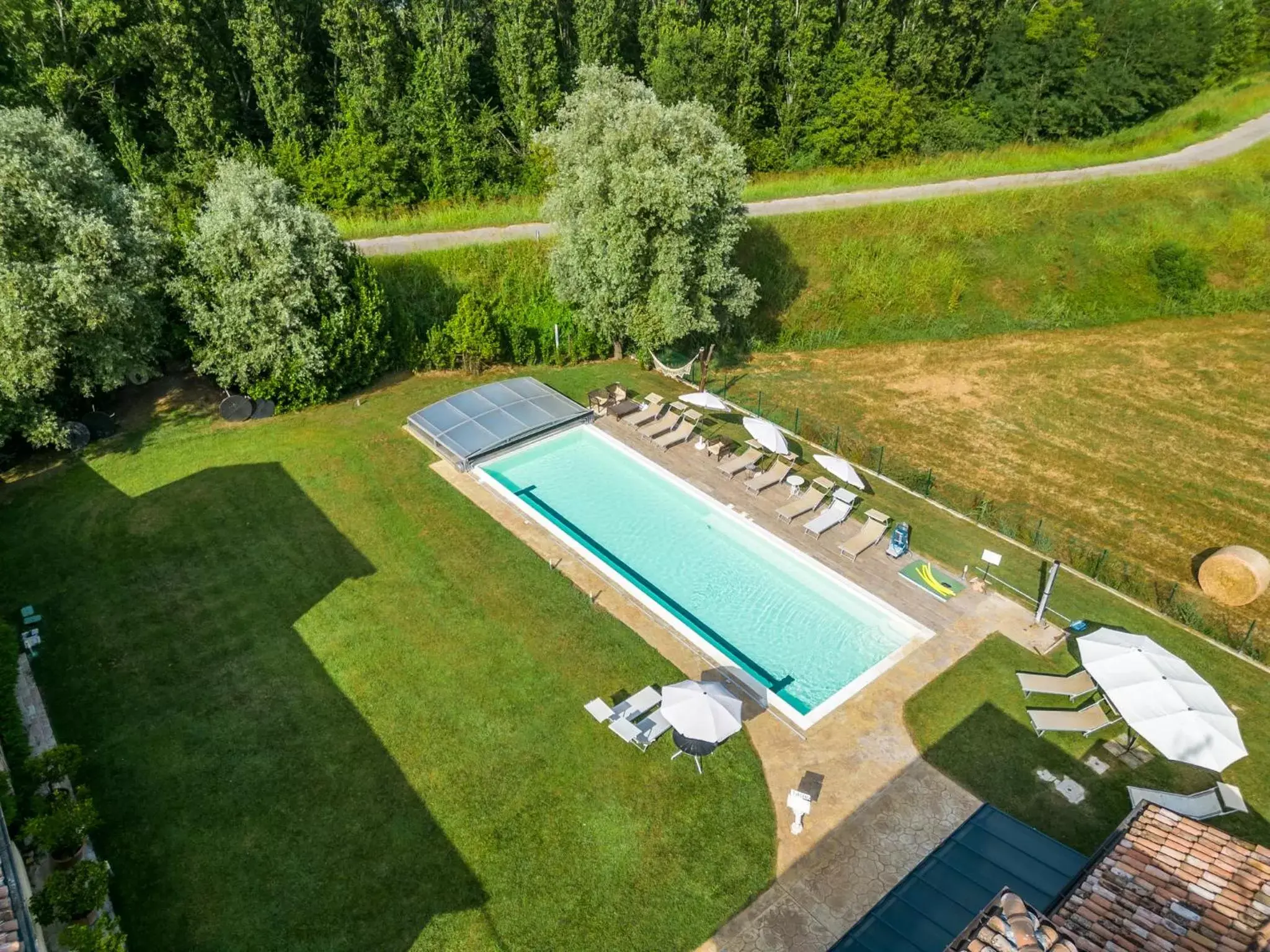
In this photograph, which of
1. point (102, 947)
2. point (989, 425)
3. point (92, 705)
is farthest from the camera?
point (989, 425)

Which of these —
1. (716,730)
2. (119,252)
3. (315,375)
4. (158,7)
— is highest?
(158,7)

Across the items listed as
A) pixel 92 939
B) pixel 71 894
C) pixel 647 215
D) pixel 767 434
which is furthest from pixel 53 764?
pixel 647 215

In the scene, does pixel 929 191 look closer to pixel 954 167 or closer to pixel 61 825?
pixel 954 167

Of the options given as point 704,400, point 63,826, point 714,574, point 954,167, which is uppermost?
point 954,167

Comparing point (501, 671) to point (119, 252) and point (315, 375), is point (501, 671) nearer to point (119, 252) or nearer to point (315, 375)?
point (315, 375)

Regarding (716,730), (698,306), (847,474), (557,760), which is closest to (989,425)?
(847,474)
